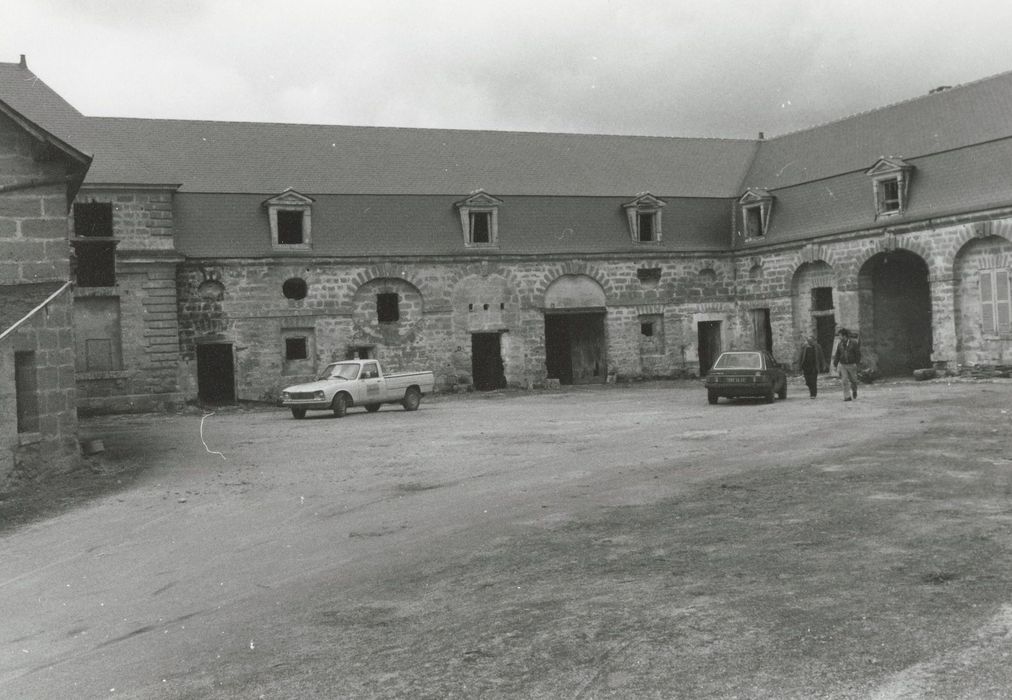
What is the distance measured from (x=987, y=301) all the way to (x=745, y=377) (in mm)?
10352

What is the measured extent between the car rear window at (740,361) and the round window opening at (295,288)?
48.6ft

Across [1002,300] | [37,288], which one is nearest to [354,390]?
[37,288]

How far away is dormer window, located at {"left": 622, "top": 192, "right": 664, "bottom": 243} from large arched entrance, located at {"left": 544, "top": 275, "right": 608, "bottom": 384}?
2627mm

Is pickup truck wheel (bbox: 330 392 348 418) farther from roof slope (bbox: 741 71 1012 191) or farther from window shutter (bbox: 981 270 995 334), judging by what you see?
roof slope (bbox: 741 71 1012 191)

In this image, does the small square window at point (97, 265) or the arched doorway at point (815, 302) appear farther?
the arched doorway at point (815, 302)

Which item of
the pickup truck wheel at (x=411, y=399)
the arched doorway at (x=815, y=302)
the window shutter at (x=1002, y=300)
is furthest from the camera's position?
the arched doorway at (x=815, y=302)

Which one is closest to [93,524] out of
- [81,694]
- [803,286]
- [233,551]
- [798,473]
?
[233,551]

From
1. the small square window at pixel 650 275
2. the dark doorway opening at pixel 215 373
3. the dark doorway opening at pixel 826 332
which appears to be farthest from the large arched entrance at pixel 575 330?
the dark doorway opening at pixel 215 373

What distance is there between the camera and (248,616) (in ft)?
21.4

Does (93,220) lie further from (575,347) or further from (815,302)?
(815,302)

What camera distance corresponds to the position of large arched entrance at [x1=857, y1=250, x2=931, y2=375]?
31.4 m

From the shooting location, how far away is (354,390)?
77.7 ft

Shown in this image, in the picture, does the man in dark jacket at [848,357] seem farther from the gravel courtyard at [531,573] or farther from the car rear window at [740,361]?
the gravel courtyard at [531,573]

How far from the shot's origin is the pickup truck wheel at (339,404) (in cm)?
2323
